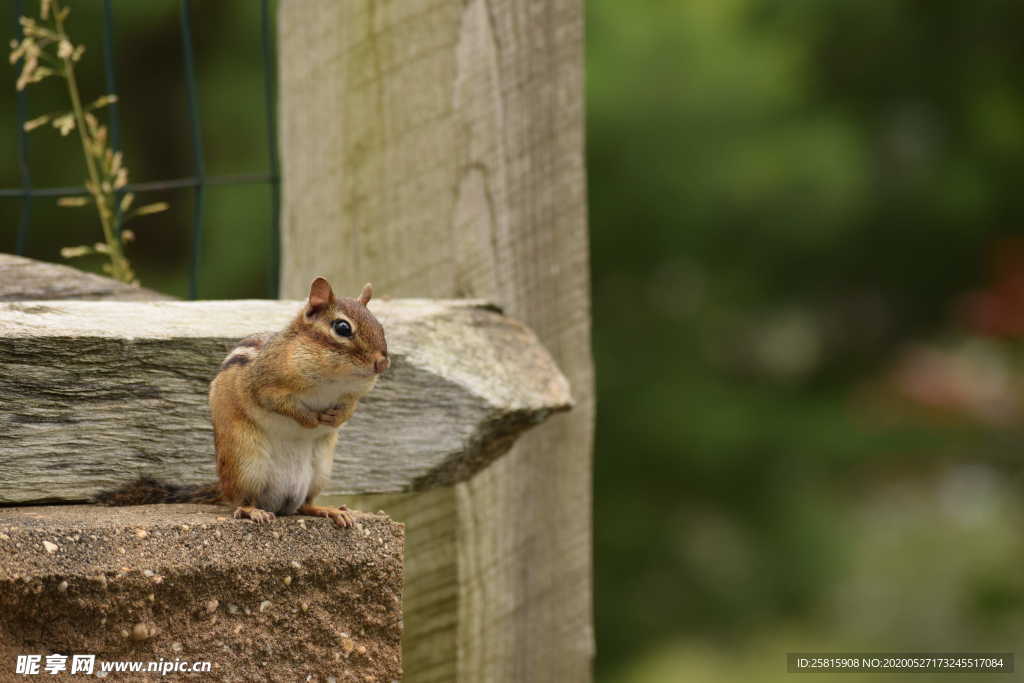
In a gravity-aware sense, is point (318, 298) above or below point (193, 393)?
above

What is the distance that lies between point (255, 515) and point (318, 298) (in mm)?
336

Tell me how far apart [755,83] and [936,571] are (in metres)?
2.75

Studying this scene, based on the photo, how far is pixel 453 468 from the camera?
1.97 metres

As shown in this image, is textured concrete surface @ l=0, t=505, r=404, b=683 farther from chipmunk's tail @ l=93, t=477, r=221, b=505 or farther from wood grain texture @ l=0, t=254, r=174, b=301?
wood grain texture @ l=0, t=254, r=174, b=301

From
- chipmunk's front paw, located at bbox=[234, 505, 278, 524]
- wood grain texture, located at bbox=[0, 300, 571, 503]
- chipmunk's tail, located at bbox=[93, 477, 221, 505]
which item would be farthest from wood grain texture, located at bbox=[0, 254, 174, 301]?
chipmunk's front paw, located at bbox=[234, 505, 278, 524]

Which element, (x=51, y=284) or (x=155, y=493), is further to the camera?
(x=51, y=284)

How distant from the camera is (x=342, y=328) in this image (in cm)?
191

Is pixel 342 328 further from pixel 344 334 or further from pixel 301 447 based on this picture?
pixel 301 447

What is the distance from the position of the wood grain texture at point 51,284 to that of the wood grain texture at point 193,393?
0.17 meters

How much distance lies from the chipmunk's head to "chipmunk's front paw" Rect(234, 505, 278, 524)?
218mm

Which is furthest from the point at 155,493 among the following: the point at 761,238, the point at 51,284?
the point at 761,238

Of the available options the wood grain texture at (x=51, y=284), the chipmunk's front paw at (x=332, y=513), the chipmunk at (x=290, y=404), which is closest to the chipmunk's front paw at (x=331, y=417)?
the chipmunk at (x=290, y=404)

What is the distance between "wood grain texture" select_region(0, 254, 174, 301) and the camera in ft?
6.44

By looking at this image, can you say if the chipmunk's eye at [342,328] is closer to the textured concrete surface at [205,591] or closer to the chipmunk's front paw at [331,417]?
the chipmunk's front paw at [331,417]
